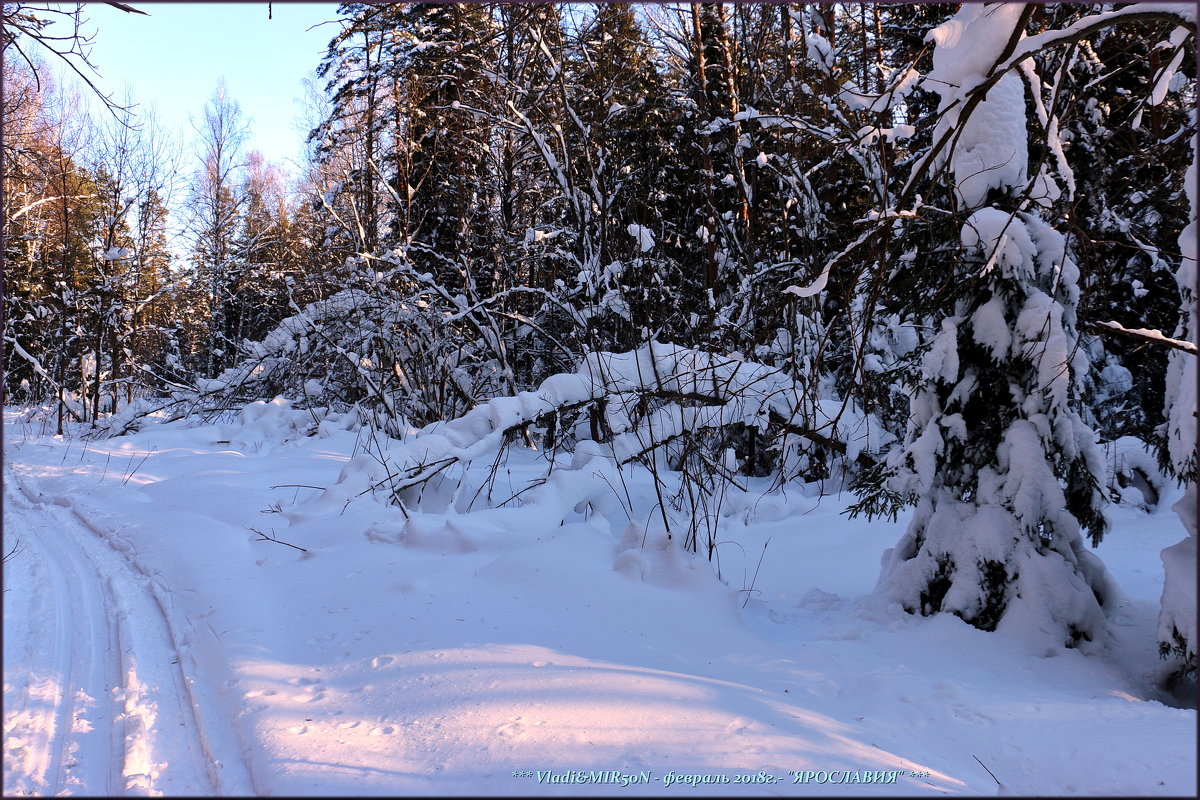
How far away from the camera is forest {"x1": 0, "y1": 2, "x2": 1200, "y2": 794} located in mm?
3631

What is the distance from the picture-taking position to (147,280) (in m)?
19.2

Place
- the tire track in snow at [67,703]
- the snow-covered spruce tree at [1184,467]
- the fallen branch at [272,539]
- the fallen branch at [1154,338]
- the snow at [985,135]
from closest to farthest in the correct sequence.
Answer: the tire track in snow at [67,703], the fallen branch at [1154,338], the snow-covered spruce tree at [1184,467], the snow at [985,135], the fallen branch at [272,539]

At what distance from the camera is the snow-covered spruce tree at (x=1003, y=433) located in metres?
3.67

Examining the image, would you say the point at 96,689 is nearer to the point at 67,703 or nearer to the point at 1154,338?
the point at 67,703

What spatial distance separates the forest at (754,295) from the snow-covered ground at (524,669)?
275mm

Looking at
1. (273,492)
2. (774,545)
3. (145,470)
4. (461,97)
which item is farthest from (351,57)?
(774,545)

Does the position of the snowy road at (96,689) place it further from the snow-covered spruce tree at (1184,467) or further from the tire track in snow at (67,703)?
the snow-covered spruce tree at (1184,467)

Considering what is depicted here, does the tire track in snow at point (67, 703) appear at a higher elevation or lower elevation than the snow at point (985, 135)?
lower

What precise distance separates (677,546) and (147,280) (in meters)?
20.0

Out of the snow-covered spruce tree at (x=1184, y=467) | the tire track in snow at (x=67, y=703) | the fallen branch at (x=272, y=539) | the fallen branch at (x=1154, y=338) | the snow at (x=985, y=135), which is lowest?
the tire track in snow at (x=67, y=703)

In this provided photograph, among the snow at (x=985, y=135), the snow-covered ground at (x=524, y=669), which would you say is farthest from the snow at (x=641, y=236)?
the snow at (x=985, y=135)

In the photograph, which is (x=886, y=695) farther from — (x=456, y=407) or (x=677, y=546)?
(x=456, y=407)

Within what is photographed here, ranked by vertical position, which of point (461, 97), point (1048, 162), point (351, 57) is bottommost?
point (1048, 162)

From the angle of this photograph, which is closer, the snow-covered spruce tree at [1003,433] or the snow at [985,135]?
the snow at [985,135]
